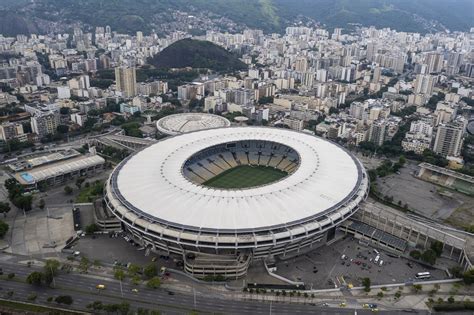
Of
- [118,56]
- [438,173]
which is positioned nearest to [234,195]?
[438,173]

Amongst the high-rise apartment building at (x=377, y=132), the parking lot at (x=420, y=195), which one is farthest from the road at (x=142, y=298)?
the high-rise apartment building at (x=377, y=132)

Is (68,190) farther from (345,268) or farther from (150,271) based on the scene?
(345,268)

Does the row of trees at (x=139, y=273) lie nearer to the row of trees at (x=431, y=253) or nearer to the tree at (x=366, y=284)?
the tree at (x=366, y=284)

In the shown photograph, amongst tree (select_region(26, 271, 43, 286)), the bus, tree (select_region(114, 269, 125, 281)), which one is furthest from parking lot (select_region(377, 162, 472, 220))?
tree (select_region(26, 271, 43, 286))

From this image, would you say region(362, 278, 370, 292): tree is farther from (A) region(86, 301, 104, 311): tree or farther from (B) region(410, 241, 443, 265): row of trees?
(A) region(86, 301, 104, 311): tree

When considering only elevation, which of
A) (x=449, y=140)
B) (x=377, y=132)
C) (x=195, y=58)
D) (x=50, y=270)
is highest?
(x=195, y=58)

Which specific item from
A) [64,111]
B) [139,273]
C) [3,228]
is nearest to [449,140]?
[139,273]
